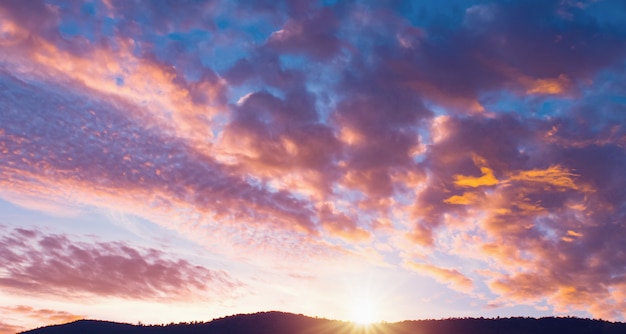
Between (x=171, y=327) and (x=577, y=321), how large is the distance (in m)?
43.0

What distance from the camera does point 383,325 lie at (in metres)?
51.9

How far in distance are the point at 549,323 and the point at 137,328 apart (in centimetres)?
4484

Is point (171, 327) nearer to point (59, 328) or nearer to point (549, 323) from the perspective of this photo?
point (59, 328)

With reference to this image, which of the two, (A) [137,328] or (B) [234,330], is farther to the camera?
(A) [137,328]

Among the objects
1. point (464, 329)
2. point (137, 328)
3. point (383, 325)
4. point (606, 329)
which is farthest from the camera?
point (137, 328)

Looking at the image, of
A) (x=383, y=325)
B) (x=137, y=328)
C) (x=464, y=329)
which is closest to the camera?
(x=464, y=329)

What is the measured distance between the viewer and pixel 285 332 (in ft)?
167

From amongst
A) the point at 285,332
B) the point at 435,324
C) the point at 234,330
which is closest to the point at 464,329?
the point at 435,324

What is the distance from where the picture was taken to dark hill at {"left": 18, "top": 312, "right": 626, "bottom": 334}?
150ft

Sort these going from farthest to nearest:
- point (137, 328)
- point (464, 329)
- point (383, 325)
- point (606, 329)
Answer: point (137, 328), point (383, 325), point (464, 329), point (606, 329)

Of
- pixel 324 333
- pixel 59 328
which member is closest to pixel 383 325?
pixel 324 333

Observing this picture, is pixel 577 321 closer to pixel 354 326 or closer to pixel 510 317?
pixel 510 317

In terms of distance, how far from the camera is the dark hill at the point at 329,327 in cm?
4566

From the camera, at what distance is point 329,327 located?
52.1m
